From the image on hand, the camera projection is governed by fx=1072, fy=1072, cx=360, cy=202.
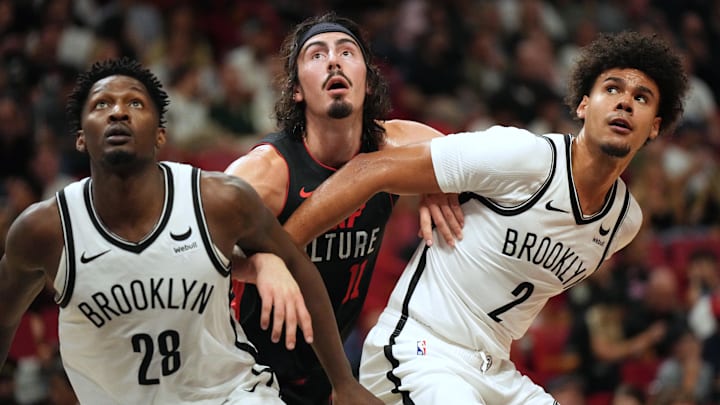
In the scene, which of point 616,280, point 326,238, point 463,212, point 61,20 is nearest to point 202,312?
point 326,238

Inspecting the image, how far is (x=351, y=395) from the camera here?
4570 mm

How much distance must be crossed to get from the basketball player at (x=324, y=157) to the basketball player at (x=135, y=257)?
822 millimetres

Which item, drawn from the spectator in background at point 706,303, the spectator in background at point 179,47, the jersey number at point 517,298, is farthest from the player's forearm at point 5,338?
the spectator in background at point 179,47

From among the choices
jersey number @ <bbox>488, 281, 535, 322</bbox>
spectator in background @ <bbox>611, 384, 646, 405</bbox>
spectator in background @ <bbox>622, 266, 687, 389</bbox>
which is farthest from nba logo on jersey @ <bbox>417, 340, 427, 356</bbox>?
spectator in background @ <bbox>622, 266, 687, 389</bbox>

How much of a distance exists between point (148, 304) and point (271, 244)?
58 cm

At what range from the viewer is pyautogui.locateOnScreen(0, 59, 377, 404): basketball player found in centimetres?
409

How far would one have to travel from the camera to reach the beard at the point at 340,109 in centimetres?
523

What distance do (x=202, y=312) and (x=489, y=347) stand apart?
4.83 ft

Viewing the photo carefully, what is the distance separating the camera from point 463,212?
204 inches

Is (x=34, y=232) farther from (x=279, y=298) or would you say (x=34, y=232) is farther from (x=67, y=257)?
(x=279, y=298)

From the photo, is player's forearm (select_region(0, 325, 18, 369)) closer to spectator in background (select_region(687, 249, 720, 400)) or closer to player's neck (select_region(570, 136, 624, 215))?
player's neck (select_region(570, 136, 624, 215))

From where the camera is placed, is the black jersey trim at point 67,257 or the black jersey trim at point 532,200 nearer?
the black jersey trim at point 67,257

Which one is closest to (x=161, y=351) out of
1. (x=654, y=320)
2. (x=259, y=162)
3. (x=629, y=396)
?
(x=259, y=162)

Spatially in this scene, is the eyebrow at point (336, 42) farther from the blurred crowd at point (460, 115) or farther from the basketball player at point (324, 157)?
the blurred crowd at point (460, 115)
